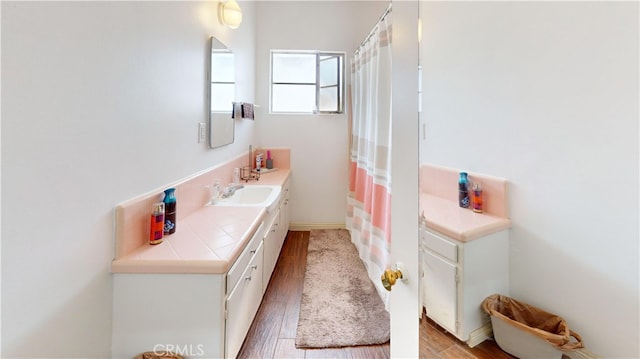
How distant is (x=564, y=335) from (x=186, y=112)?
93.6 inches

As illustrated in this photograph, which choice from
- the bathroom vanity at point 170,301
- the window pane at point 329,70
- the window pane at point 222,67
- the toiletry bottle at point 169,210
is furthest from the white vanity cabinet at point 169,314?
the window pane at point 329,70

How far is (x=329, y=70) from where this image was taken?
11.6ft

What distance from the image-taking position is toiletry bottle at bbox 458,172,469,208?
1.18 meters

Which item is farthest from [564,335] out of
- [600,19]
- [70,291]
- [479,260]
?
[70,291]

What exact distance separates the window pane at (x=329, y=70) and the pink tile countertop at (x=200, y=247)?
249 centimetres

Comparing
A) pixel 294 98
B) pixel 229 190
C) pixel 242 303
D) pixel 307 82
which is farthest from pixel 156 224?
pixel 307 82

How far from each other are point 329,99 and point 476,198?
271cm

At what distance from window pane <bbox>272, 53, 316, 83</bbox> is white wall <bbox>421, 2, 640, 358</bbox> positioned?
259cm

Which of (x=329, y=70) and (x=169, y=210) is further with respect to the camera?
(x=329, y=70)

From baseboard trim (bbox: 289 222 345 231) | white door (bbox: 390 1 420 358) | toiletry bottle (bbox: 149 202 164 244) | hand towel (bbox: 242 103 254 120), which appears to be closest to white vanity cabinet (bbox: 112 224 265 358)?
toiletry bottle (bbox: 149 202 164 244)

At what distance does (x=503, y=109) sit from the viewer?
1.30m

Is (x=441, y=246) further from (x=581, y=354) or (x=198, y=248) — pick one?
(x=198, y=248)

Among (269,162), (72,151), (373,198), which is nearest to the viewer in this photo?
(72,151)

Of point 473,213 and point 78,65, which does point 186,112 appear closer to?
point 78,65
